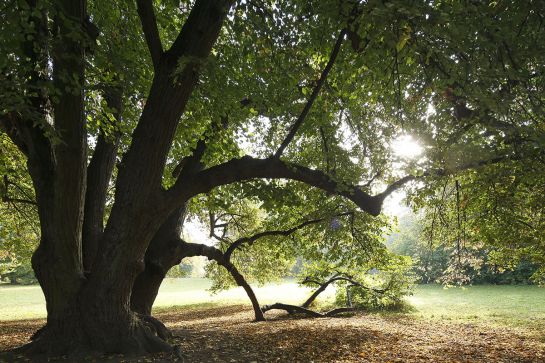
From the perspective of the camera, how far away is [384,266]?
12.5 metres

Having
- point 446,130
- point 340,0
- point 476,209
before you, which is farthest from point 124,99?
point 476,209

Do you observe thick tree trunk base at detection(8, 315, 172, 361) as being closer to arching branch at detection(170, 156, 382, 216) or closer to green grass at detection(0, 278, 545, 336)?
arching branch at detection(170, 156, 382, 216)

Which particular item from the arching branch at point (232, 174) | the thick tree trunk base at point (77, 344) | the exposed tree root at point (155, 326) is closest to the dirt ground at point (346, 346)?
the thick tree trunk base at point (77, 344)

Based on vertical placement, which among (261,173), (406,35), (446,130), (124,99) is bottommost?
(261,173)

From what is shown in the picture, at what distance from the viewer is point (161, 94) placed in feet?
17.7

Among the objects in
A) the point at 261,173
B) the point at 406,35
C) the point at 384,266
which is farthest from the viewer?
the point at 384,266

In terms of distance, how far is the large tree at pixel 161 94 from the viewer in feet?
14.9

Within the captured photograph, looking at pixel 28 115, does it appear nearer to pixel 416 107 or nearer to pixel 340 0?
pixel 340 0

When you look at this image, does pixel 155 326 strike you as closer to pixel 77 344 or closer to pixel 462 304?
pixel 77 344

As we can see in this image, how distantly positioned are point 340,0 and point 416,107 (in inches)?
151

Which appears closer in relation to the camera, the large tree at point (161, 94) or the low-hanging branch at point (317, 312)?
the large tree at point (161, 94)

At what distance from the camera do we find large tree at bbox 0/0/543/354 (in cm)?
454

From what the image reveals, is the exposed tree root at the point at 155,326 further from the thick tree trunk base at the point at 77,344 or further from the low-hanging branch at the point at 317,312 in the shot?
the low-hanging branch at the point at 317,312

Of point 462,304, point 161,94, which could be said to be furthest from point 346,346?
point 462,304
